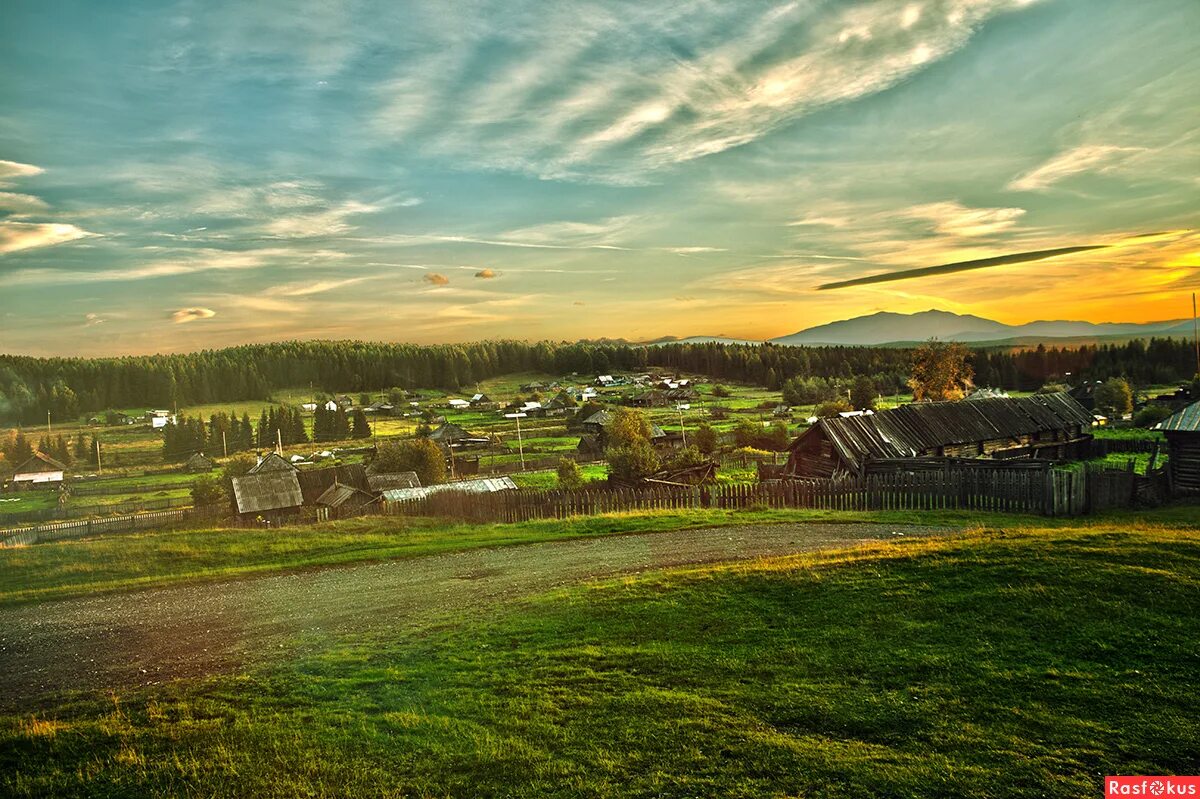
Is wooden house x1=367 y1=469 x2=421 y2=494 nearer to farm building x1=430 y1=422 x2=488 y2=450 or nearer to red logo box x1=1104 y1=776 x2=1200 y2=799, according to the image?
farm building x1=430 y1=422 x2=488 y2=450

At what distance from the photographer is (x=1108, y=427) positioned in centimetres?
6812

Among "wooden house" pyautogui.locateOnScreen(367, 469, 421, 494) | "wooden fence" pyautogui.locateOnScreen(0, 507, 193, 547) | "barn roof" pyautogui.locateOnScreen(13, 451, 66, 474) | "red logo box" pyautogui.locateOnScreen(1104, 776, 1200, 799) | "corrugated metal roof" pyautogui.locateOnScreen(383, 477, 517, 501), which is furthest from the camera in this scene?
"barn roof" pyautogui.locateOnScreen(13, 451, 66, 474)

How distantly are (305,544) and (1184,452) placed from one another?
33435 millimetres

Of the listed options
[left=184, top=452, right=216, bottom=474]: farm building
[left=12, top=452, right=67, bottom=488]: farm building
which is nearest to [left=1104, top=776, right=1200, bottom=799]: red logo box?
[left=184, top=452, right=216, bottom=474]: farm building

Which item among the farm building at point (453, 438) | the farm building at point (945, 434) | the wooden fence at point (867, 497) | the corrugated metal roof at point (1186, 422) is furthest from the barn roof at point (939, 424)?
the farm building at point (453, 438)

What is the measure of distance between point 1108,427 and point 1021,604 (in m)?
74.5

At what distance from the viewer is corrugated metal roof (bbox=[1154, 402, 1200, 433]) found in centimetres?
2603

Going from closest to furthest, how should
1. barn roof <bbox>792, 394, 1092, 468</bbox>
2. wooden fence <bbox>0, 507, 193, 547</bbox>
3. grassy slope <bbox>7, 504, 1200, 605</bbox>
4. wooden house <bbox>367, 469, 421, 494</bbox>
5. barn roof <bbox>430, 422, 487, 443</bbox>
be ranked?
1. grassy slope <bbox>7, 504, 1200, 605</bbox>
2. barn roof <bbox>792, 394, 1092, 468</bbox>
3. wooden fence <bbox>0, 507, 193, 547</bbox>
4. wooden house <bbox>367, 469, 421, 494</bbox>
5. barn roof <bbox>430, 422, 487, 443</bbox>

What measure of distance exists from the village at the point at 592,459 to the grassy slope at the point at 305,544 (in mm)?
2082

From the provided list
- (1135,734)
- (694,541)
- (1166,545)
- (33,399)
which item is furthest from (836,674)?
(33,399)

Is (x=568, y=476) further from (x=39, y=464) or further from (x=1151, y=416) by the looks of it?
(x=39, y=464)

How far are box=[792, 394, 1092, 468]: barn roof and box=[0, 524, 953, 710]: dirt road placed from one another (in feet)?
33.8

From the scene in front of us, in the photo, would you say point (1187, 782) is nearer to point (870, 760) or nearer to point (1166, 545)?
Answer: point (870, 760)

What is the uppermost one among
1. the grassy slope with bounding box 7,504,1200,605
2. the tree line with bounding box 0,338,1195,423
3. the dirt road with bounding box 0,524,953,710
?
the tree line with bounding box 0,338,1195,423
